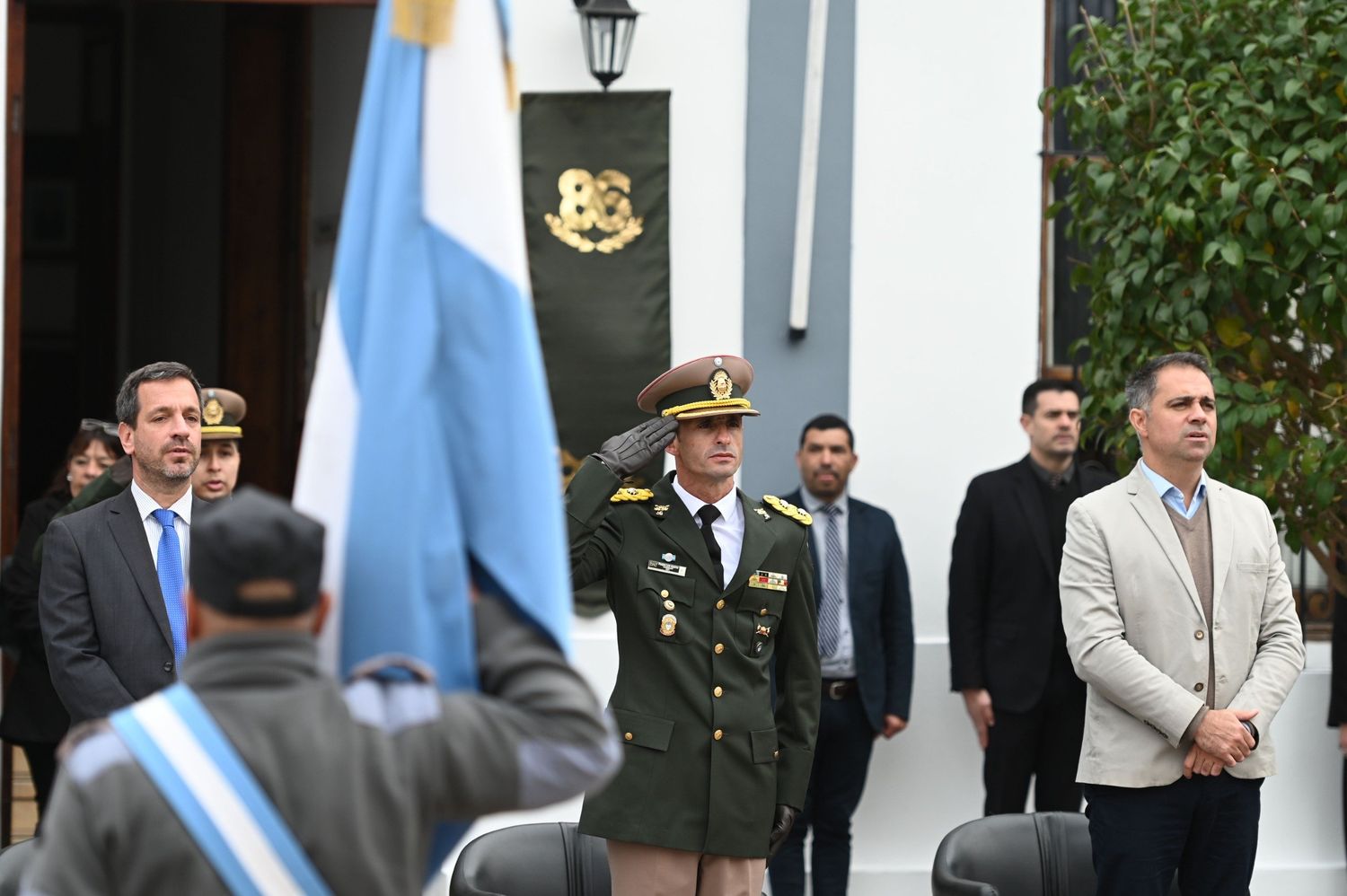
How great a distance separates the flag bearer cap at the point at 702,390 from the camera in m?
4.83

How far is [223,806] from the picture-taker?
6.49ft

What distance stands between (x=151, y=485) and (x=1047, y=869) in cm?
246

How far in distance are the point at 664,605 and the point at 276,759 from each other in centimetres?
271

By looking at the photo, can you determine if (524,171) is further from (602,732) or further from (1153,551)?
(602,732)

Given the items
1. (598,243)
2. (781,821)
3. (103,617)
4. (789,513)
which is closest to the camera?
(103,617)

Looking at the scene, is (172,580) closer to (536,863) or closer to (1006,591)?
(536,863)

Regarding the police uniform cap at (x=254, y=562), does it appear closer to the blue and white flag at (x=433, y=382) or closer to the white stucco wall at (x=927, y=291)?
the blue and white flag at (x=433, y=382)

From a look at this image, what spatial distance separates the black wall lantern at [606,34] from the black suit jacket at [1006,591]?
212 centimetres

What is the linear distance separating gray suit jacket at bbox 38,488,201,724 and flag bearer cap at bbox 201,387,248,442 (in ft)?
4.59

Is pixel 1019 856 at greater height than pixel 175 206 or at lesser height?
lesser

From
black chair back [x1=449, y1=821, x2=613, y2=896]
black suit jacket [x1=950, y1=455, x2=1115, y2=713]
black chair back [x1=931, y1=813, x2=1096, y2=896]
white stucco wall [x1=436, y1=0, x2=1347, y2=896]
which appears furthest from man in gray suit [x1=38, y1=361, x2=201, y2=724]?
black suit jacket [x1=950, y1=455, x2=1115, y2=713]

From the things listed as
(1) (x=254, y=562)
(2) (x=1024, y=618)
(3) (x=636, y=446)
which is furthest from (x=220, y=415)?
(1) (x=254, y=562)

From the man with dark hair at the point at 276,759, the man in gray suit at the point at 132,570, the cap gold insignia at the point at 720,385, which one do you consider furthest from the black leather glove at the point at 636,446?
the man with dark hair at the point at 276,759

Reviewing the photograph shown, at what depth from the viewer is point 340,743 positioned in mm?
2033
